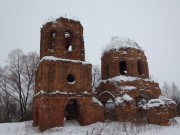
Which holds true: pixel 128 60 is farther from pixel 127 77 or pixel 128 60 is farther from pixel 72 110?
pixel 72 110

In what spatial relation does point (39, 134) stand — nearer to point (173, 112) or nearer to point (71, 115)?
point (71, 115)

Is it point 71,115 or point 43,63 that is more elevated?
point 43,63

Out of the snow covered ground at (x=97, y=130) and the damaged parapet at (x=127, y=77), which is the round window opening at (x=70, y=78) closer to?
the snow covered ground at (x=97, y=130)

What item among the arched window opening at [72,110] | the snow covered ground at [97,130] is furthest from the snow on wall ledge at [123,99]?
the arched window opening at [72,110]

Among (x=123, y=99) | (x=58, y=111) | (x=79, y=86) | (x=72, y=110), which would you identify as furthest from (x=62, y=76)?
(x=123, y=99)

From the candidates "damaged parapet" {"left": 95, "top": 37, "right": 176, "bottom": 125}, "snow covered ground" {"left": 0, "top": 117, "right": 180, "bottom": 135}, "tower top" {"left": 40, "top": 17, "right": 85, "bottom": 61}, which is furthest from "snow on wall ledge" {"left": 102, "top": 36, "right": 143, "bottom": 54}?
"snow covered ground" {"left": 0, "top": 117, "right": 180, "bottom": 135}

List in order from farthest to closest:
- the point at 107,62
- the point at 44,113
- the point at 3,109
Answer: the point at 3,109 < the point at 107,62 < the point at 44,113

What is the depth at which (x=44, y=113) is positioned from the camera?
11336 mm

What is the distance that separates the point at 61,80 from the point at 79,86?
3.76 feet

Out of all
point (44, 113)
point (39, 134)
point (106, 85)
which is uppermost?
point (106, 85)

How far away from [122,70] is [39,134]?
9299mm

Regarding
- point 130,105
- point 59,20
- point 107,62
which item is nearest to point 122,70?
point 107,62

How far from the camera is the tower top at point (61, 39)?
13.1m

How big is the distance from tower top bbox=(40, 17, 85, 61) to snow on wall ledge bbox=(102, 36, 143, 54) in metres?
3.60
